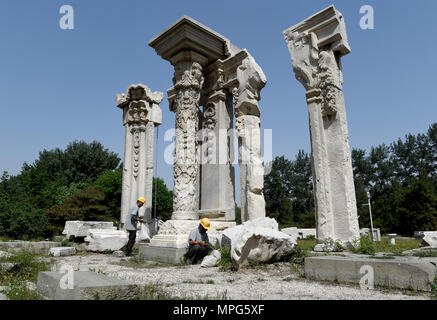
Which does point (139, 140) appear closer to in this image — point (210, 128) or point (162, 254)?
point (210, 128)

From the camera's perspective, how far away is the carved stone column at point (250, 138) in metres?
7.39

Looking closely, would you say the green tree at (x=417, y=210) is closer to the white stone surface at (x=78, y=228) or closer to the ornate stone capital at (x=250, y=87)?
the ornate stone capital at (x=250, y=87)

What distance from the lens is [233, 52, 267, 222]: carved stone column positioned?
7387mm

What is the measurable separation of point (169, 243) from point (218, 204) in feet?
7.01

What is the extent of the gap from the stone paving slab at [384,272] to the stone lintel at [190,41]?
21.4 feet

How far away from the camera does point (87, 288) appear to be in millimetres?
2488

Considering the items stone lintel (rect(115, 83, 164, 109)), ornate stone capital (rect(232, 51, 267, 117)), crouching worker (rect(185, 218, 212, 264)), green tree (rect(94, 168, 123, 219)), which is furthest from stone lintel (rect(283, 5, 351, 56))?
green tree (rect(94, 168, 123, 219))

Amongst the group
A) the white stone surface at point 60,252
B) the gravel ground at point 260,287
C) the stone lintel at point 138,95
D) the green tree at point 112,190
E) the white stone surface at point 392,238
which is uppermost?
the stone lintel at point 138,95

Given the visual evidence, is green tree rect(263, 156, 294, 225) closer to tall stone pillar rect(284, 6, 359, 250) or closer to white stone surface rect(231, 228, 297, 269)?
tall stone pillar rect(284, 6, 359, 250)

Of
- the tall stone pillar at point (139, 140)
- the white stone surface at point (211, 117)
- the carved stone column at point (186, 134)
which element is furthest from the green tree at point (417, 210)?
the carved stone column at point (186, 134)

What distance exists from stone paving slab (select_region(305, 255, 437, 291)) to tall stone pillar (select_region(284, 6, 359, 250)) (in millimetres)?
2509
